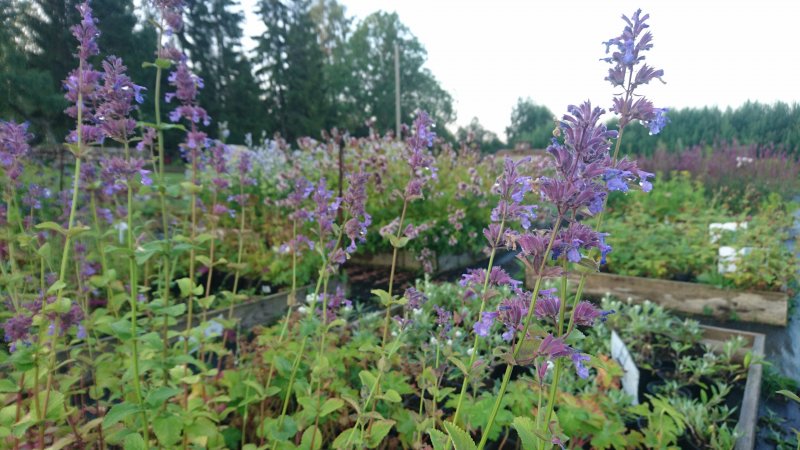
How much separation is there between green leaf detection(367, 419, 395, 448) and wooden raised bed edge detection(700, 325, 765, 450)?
1.81m

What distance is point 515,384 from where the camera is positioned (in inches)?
92.8

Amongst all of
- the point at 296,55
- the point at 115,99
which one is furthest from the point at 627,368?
the point at 296,55

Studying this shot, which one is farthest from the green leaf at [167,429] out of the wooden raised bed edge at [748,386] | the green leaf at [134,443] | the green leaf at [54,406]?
the wooden raised bed edge at [748,386]

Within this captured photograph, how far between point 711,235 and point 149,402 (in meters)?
6.06

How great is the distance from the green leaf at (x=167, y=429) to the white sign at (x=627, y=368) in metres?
2.28

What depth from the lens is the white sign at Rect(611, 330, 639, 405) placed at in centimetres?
249

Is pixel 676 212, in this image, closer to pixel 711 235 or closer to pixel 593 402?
pixel 711 235

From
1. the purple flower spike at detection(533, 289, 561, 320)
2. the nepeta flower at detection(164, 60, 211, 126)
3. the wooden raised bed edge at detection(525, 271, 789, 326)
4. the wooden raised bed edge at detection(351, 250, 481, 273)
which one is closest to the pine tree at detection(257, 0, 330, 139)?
the wooden raised bed edge at detection(351, 250, 481, 273)

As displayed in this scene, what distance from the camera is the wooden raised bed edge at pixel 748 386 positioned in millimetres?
2184

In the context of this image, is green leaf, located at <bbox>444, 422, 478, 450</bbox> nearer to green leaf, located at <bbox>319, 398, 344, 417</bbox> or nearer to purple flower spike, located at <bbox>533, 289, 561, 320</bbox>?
purple flower spike, located at <bbox>533, 289, 561, 320</bbox>

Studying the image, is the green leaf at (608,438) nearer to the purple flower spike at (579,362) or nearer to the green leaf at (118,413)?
the purple flower spike at (579,362)

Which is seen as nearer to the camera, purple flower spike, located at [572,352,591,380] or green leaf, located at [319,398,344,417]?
purple flower spike, located at [572,352,591,380]

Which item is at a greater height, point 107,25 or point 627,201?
point 107,25

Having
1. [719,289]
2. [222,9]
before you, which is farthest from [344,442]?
[719,289]
